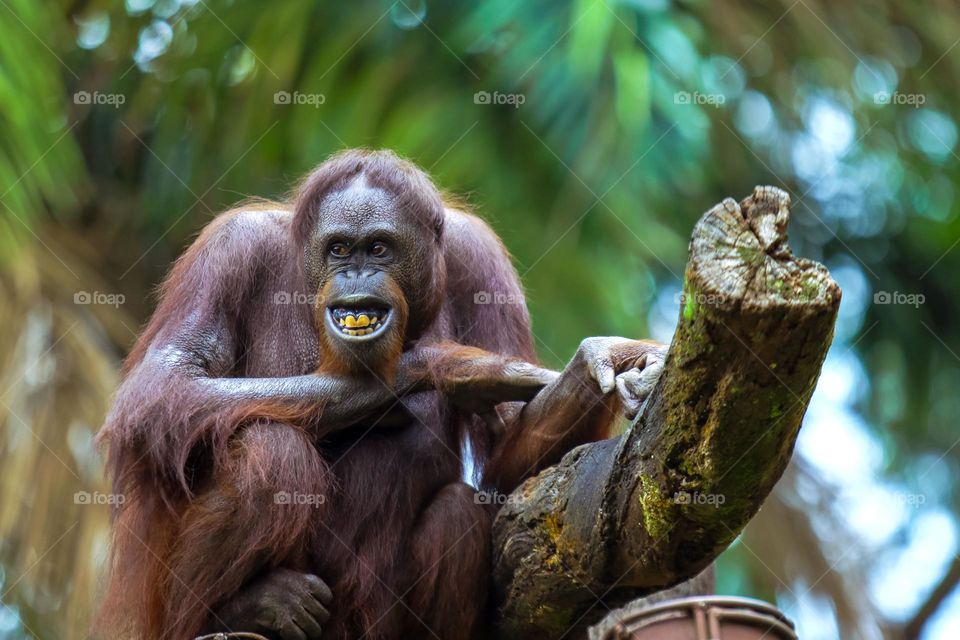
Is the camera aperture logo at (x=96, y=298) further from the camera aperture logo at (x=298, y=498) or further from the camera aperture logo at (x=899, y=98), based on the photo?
the camera aperture logo at (x=899, y=98)

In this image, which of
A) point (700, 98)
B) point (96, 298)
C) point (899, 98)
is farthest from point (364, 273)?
point (899, 98)

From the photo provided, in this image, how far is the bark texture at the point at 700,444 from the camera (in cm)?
310

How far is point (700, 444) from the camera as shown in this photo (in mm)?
3428

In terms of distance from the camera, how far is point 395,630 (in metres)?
4.64

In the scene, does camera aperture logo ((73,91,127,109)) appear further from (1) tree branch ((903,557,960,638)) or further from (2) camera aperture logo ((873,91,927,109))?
(1) tree branch ((903,557,960,638))

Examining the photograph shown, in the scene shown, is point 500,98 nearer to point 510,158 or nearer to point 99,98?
point 510,158

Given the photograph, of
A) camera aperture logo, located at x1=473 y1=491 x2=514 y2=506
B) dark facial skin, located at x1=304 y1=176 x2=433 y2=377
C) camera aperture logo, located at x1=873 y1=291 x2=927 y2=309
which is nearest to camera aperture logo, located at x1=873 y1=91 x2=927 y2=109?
camera aperture logo, located at x1=873 y1=291 x2=927 y2=309

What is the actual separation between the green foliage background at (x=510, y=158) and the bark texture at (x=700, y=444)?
3904 mm

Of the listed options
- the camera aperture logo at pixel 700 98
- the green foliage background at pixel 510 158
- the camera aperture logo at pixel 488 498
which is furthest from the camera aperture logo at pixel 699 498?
the camera aperture logo at pixel 700 98

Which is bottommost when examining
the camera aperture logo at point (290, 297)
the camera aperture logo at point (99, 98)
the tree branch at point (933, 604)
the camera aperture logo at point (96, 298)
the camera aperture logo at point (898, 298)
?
the tree branch at point (933, 604)

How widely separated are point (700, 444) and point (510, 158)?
19.4 feet

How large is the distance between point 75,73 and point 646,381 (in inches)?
282

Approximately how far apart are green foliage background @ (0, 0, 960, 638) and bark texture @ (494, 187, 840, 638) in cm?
390

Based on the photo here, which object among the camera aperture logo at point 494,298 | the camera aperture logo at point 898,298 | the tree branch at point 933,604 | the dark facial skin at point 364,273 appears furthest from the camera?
the camera aperture logo at point 898,298
